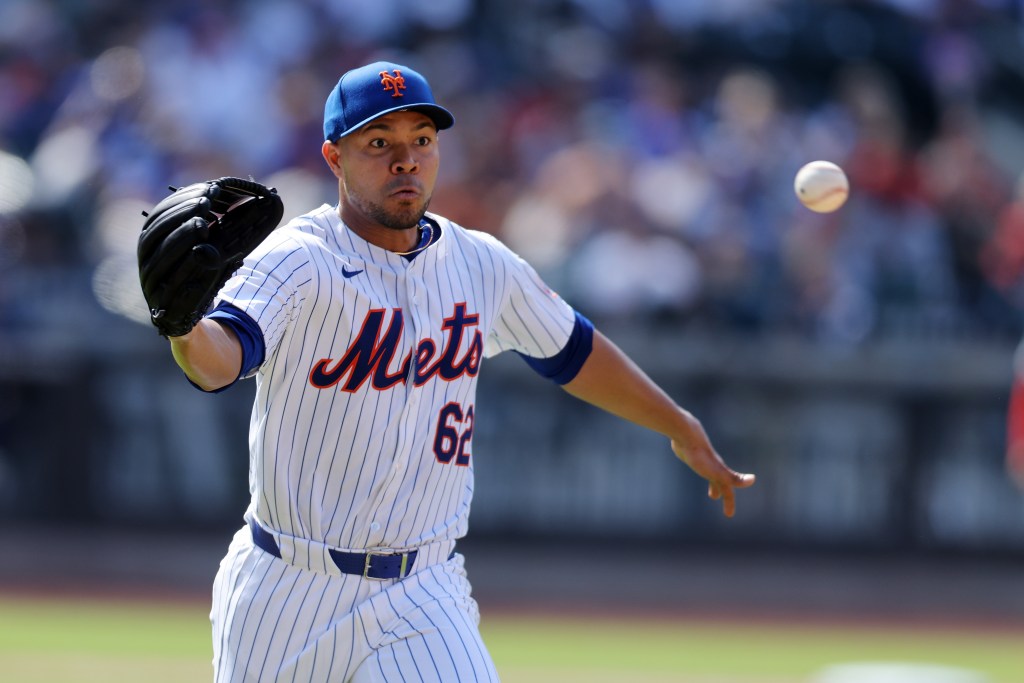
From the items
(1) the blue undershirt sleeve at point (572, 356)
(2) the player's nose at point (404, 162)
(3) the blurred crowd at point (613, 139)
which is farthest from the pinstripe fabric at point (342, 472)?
(3) the blurred crowd at point (613, 139)

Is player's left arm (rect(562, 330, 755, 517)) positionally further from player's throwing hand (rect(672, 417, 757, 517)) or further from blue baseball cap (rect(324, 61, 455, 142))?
blue baseball cap (rect(324, 61, 455, 142))

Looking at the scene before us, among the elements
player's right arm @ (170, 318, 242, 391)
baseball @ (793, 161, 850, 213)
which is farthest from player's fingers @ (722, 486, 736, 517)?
player's right arm @ (170, 318, 242, 391)

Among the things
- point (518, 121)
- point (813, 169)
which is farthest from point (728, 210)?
point (813, 169)

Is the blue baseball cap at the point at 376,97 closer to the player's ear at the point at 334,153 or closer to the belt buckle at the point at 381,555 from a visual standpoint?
the player's ear at the point at 334,153

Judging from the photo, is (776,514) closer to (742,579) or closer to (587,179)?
(742,579)

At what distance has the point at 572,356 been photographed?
4484 millimetres

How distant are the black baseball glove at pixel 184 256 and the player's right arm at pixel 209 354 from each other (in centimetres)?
4

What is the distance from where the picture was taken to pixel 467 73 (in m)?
12.1

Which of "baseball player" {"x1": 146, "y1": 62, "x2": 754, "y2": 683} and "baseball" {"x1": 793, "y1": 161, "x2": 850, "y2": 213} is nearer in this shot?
"baseball player" {"x1": 146, "y1": 62, "x2": 754, "y2": 683}

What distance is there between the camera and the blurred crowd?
10477mm

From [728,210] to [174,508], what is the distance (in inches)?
164

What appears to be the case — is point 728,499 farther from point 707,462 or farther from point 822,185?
point 822,185

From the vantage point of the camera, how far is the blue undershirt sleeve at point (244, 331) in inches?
141

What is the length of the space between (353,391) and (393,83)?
0.75 metres
